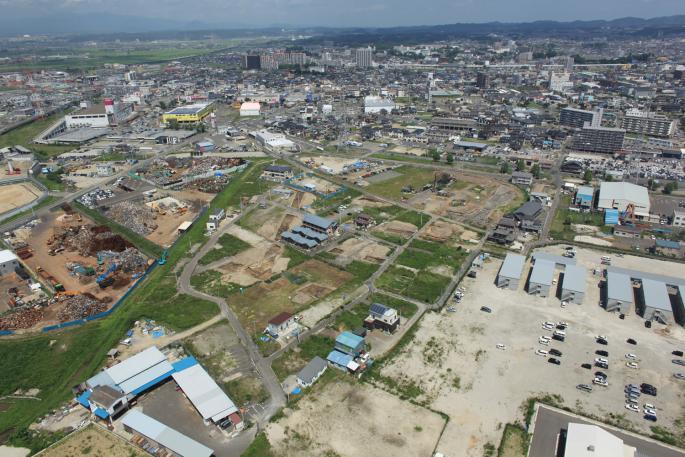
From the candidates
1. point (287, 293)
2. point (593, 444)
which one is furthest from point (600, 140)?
point (593, 444)

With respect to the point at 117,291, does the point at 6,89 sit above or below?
above

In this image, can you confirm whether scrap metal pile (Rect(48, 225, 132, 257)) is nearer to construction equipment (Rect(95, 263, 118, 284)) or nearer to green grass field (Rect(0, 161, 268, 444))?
construction equipment (Rect(95, 263, 118, 284))

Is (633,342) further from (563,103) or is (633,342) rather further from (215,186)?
(563,103)

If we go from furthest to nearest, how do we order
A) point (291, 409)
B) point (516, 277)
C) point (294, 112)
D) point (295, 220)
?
point (294, 112), point (295, 220), point (516, 277), point (291, 409)

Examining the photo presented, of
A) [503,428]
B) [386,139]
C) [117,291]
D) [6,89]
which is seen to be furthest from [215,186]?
[6,89]

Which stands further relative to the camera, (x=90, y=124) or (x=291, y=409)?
(x=90, y=124)

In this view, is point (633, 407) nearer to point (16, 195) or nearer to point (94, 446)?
point (94, 446)
